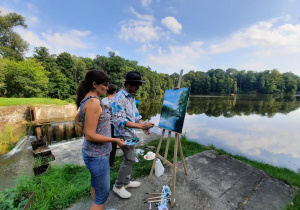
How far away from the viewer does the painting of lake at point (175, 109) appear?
2.27 m

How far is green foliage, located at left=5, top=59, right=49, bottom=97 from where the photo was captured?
14703 mm

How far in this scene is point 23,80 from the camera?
49.6 feet

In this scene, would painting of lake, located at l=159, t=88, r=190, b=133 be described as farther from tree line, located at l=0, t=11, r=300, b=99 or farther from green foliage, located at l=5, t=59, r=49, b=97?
green foliage, located at l=5, t=59, r=49, b=97

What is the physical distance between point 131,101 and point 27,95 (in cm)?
2149

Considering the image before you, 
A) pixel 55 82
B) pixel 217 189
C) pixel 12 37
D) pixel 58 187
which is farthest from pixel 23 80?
pixel 217 189

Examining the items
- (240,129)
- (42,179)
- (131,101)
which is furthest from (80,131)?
(240,129)

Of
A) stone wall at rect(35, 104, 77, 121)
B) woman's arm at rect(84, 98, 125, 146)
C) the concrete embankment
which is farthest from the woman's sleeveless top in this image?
stone wall at rect(35, 104, 77, 121)

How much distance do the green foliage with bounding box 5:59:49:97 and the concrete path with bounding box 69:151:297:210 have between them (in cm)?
1945

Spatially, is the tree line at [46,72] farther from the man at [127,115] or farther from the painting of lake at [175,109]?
the painting of lake at [175,109]

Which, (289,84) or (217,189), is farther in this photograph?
(289,84)

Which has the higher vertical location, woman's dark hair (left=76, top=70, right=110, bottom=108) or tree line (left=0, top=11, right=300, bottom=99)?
tree line (left=0, top=11, right=300, bottom=99)

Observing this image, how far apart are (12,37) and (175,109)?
34.7 m

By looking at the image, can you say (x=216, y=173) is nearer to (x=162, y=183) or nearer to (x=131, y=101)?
(x=162, y=183)

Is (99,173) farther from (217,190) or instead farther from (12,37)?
(12,37)
